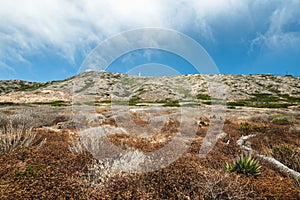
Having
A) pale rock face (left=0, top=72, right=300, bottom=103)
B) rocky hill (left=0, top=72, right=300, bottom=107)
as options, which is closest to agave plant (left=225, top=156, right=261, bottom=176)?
rocky hill (left=0, top=72, right=300, bottom=107)

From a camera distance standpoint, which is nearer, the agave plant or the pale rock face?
the agave plant

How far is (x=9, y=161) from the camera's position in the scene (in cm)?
564

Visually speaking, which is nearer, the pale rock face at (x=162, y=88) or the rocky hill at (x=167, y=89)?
the rocky hill at (x=167, y=89)

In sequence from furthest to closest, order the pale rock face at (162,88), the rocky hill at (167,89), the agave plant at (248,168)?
the pale rock face at (162,88), the rocky hill at (167,89), the agave plant at (248,168)

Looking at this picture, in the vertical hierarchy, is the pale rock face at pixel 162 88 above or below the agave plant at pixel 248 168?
above

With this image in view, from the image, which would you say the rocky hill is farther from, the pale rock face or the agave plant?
the agave plant

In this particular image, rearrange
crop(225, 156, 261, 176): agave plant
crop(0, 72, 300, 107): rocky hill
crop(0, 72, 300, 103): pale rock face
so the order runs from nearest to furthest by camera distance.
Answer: crop(225, 156, 261, 176): agave plant → crop(0, 72, 300, 107): rocky hill → crop(0, 72, 300, 103): pale rock face

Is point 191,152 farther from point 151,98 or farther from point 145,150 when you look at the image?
point 151,98

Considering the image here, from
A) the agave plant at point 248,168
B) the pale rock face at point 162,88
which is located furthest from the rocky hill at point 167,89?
the agave plant at point 248,168

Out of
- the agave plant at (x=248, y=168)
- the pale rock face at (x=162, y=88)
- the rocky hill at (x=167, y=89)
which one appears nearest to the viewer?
the agave plant at (x=248, y=168)

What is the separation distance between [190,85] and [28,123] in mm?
107124

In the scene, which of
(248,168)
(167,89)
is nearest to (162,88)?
(167,89)

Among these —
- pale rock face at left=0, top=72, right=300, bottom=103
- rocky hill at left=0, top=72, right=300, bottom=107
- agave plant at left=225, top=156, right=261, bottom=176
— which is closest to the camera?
agave plant at left=225, top=156, right=261, bottom=176

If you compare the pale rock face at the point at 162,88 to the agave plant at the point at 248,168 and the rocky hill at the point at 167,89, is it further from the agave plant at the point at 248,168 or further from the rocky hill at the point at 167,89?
the agave plant at the point at 248,168
